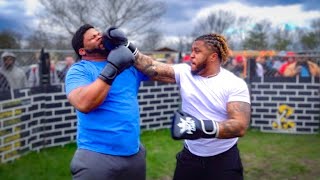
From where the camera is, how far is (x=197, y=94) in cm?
318

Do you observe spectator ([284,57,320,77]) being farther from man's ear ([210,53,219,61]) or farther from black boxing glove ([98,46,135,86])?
black boxing glove ([98,46,135,86])

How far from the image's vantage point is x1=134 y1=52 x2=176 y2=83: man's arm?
3.22m

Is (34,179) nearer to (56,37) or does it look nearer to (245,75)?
(245,75)

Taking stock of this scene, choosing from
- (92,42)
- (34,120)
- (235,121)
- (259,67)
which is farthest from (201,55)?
(259,67)

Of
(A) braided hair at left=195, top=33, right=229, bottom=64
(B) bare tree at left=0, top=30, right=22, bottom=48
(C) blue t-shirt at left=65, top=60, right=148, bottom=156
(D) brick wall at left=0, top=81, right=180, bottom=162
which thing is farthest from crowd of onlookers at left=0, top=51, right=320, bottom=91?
(B) bare tree at left=0, top=30, right=22, bottom=48

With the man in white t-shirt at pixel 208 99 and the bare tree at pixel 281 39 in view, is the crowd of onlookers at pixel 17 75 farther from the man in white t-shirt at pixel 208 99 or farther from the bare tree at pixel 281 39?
the bare tree at pixel 281 39

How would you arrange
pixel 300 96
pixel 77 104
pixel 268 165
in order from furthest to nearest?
pixel 300 96
pixel 268 165
pixel 77 104

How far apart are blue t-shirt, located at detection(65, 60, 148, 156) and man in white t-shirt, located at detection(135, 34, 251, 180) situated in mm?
479

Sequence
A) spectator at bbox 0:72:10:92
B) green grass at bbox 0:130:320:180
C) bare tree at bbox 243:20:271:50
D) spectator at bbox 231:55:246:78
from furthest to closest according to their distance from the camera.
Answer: bare tree at bbox 243:20:271:50 < spectator at bbox 231:55:246:78 < spectator at bbox 0:72:10:92 < green grass at bbox 0:130:320:180

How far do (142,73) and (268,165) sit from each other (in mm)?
3583

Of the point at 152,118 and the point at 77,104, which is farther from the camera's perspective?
the point at 152,118

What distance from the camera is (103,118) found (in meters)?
2.69

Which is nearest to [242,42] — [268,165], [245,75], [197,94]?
[245,75]

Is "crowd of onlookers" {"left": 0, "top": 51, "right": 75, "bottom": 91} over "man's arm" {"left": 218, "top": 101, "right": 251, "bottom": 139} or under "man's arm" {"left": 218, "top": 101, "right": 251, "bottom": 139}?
over
